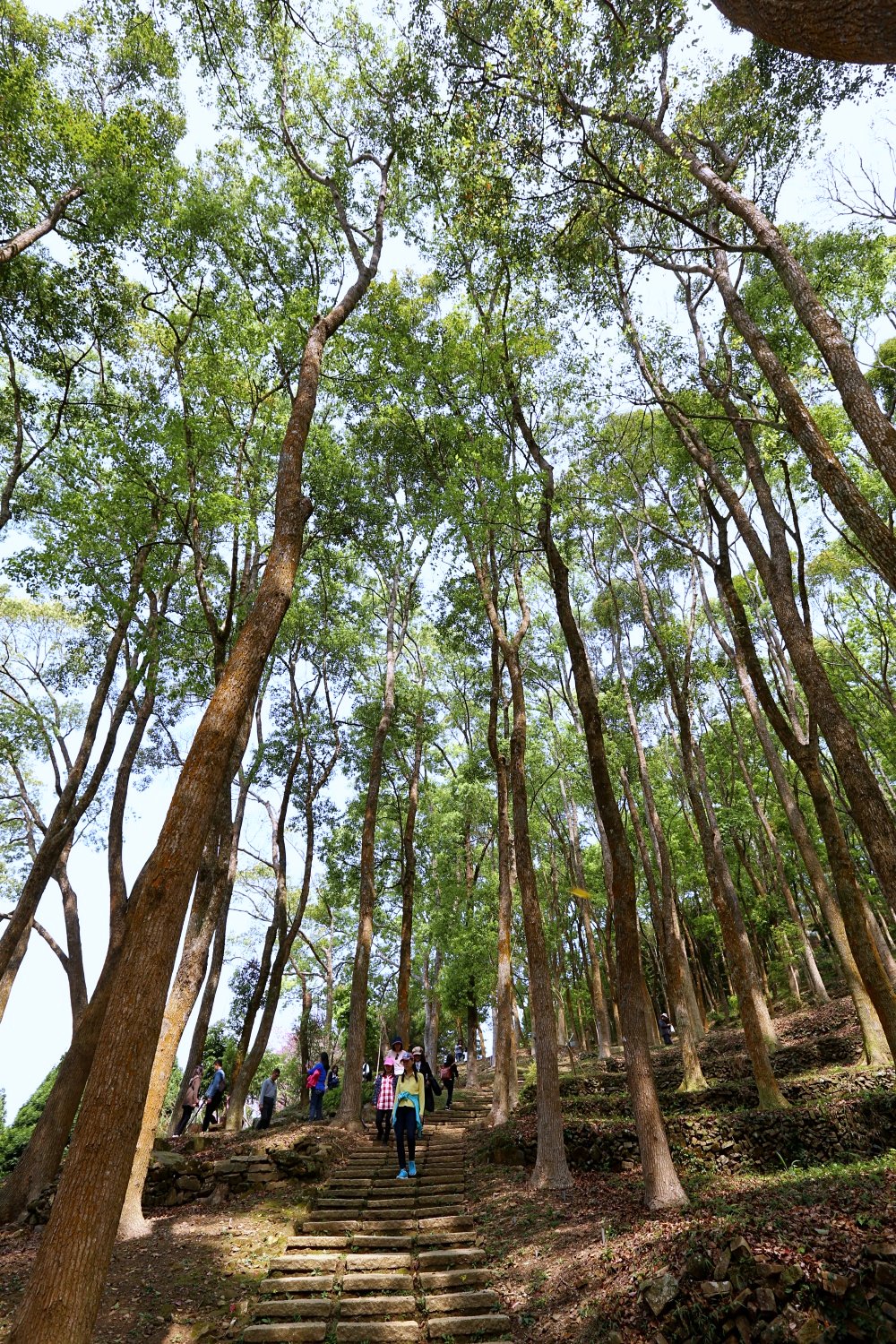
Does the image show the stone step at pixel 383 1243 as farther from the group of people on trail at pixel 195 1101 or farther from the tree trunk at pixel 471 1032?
the tree trunk at pixel 471 1032

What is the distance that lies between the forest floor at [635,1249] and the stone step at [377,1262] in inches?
32.6

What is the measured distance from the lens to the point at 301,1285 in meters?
5.61

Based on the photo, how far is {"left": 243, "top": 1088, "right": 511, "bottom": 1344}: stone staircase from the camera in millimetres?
4922

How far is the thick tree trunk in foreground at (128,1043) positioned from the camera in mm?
3260

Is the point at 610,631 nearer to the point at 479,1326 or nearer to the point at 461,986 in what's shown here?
the point at 461,986

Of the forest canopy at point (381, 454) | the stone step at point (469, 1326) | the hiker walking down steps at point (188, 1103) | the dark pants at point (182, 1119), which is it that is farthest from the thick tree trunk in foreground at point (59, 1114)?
the dark pants at point (182, 1119)

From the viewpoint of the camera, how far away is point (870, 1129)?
26.4 feet

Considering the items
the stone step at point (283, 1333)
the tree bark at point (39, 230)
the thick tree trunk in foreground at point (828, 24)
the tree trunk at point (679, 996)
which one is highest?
the tree bark at point (39, 230)

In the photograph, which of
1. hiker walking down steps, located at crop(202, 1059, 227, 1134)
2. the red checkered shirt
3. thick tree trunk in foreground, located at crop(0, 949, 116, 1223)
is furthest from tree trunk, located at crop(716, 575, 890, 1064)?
hiker walking down steps, located at crop(202, 1059, 227, 1134)

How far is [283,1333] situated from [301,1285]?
2.92 ft

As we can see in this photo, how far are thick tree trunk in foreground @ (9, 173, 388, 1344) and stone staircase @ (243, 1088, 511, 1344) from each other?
236 centimetres

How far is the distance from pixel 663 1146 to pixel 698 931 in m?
24.5

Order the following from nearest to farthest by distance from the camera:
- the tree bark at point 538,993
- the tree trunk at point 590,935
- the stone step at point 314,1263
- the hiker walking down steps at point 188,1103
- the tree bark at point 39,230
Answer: the stone step at point 314,1263, the tree bark at point 538,993, the tree bark at point 39,230, the hiker walking down steps at point 188,1103, the tree trunk at point 590,935

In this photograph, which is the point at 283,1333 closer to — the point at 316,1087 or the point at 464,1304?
the point at 464,1304
